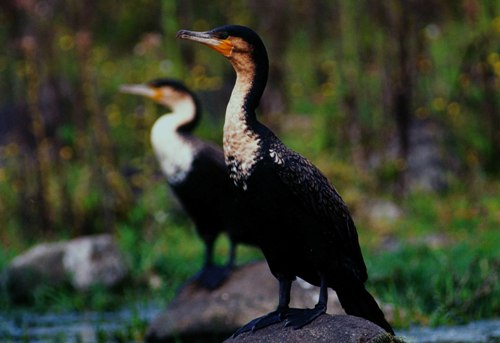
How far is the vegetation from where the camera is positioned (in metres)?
9.73

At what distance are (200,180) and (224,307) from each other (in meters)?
0.85

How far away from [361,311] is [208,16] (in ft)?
37.1

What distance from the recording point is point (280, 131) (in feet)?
44.2

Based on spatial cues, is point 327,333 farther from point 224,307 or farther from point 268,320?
point 224,307

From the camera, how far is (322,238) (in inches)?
171

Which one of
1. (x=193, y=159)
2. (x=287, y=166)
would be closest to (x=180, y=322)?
(x=193, y=159)

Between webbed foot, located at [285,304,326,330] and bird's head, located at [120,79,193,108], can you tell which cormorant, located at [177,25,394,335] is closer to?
webbed foot, located at [285,304,326,330]

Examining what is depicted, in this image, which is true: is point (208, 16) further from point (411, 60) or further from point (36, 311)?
point (36, 311)

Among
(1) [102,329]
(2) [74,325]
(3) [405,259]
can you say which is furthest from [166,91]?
(3) [405,259]

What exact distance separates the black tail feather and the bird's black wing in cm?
8

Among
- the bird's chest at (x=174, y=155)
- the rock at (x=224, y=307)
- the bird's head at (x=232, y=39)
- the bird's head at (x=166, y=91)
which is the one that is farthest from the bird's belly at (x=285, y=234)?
the bird's head at (x=166, y=91)

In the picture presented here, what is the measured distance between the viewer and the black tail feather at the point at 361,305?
454 cm

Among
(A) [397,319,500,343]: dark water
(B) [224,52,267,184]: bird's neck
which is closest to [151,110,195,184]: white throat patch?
(A) [397,319,500,343]: dark water

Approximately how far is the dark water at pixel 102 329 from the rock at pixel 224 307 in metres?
0.34
